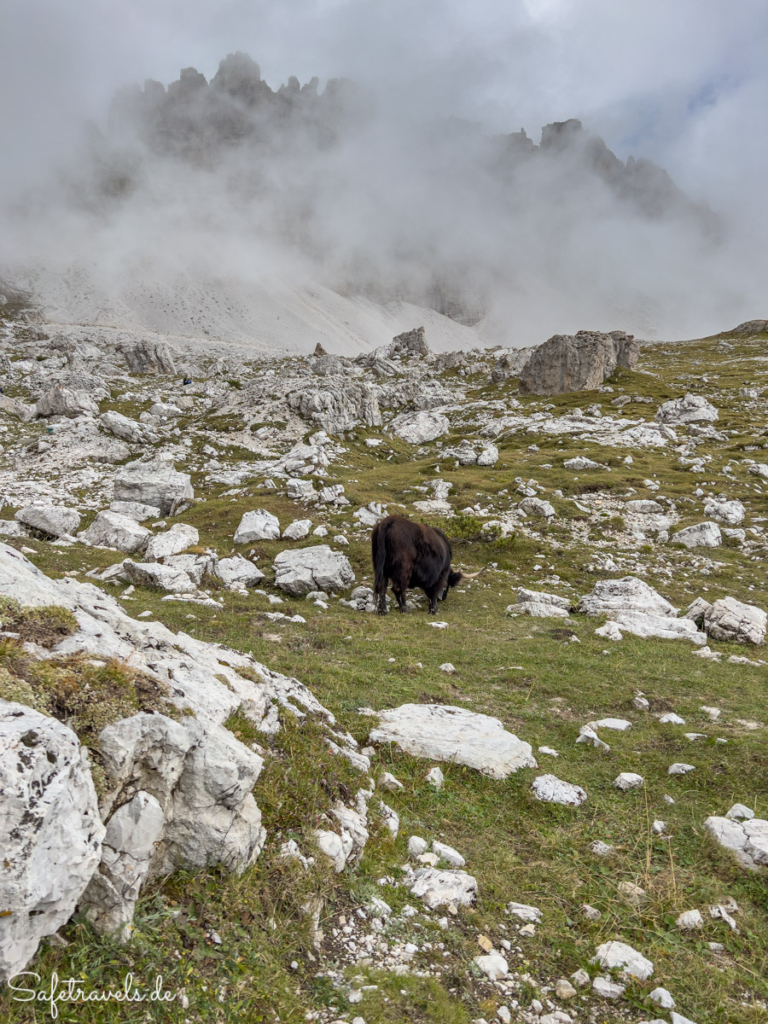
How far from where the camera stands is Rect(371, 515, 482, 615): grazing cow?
1594 cm

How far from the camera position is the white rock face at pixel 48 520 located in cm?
2081

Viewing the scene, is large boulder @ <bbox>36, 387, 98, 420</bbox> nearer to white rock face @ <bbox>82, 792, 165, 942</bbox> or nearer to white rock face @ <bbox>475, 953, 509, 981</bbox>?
white rock face @ <bbox>82, 792, 165, 942</bbox>

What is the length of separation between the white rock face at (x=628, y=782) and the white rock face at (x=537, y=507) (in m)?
19.6

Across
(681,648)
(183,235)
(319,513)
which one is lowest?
(681,648)

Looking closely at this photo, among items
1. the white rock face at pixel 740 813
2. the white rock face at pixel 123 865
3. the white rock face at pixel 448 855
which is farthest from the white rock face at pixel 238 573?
the white rock face at pixel 740 813

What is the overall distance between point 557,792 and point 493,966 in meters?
2.93

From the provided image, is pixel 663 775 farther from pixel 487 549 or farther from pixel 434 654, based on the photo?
pixel 487 549

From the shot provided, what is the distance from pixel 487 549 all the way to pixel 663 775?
603 inches

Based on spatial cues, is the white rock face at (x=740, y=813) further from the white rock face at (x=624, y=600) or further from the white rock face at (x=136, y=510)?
the white rock face at (x=136, y=510)

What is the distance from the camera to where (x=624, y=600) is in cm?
1634

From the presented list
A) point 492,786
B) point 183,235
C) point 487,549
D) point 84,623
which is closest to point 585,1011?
point 492,786

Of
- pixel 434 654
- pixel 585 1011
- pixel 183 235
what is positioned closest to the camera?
pixel 585 1011

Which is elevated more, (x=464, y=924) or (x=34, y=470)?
(x=34, y=470)

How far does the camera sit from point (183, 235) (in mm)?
190500
